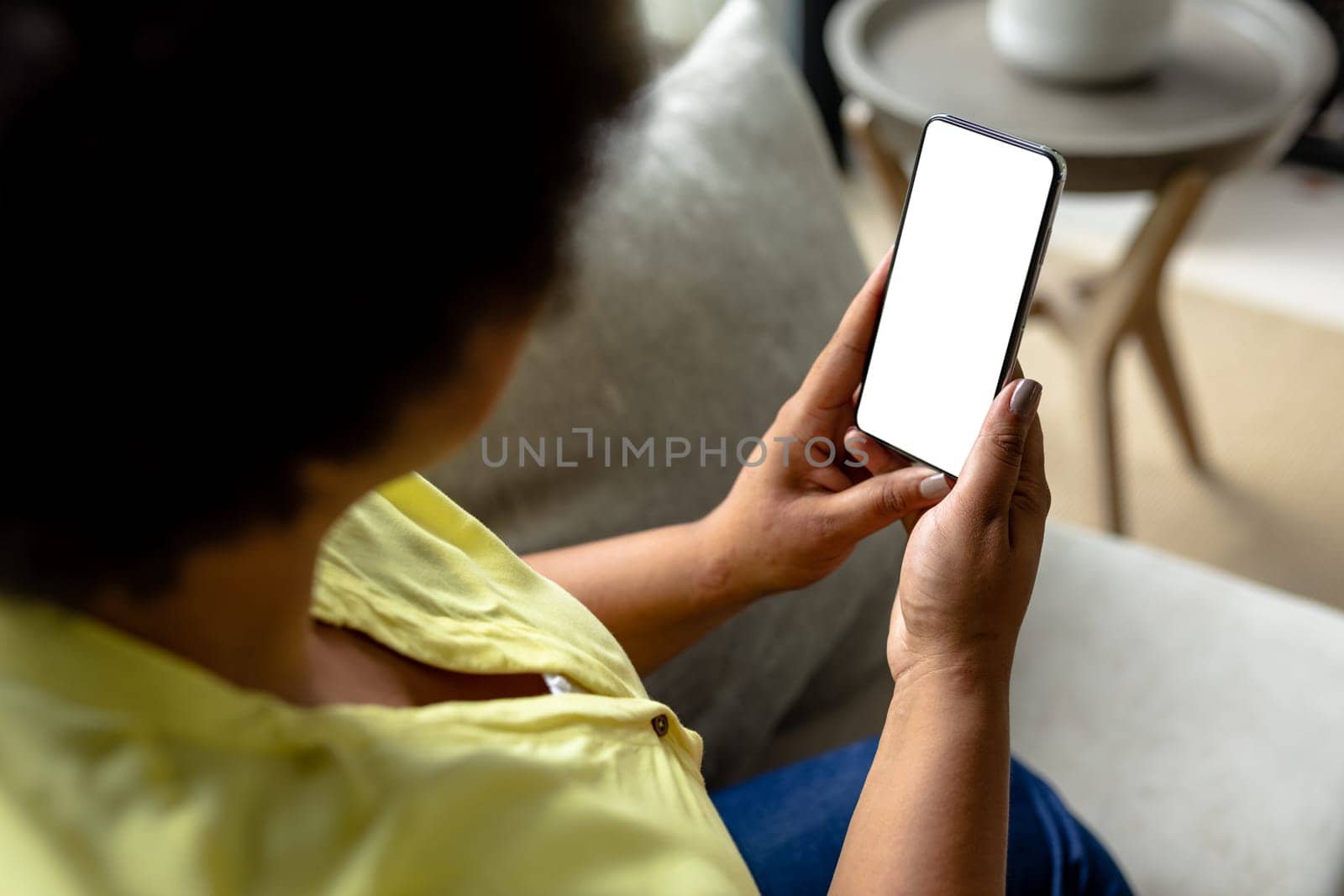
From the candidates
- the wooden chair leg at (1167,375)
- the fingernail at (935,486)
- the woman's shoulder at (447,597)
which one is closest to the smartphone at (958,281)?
the fingernail at (935,486)

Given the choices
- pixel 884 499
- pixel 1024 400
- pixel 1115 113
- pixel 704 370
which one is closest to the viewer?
pixel 1024 400

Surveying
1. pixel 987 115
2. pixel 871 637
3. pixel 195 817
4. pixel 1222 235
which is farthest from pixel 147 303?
pixel 1222 235

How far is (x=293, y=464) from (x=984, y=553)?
0.29 metres

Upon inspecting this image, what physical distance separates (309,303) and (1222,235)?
6.27 ft

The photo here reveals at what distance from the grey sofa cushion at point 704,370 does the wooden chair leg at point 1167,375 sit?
66 cm

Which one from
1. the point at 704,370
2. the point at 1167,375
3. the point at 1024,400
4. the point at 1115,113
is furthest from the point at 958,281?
the point at 1167,375

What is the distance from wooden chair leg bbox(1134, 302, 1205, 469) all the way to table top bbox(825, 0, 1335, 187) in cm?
23

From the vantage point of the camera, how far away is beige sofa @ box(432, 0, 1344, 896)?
727 mm

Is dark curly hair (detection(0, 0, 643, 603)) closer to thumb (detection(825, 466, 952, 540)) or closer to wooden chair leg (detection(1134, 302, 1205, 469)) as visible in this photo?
thumb (detection(825, 466, 952, 540))

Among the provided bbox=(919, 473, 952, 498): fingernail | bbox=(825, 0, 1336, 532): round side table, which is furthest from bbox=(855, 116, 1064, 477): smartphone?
bbox=(825, 0, 1336, 532): round side table

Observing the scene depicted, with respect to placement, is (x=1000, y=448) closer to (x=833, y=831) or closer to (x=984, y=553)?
(x=984, y=553)

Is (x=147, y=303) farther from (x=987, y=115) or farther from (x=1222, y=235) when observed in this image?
(x=1222, y=235)

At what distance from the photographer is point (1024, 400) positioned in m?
0.49

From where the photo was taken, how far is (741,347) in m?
0.77
